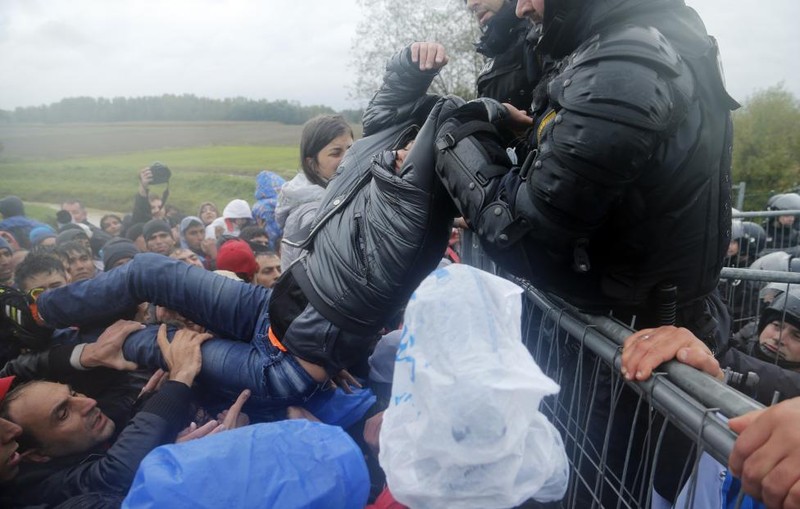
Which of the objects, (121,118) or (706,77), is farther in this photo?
(121,118)

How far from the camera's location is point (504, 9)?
2.25 meters

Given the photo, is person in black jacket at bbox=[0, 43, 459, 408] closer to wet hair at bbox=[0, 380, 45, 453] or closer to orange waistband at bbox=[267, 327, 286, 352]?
orange waistband at bbox=[267, 327, 286, 352]

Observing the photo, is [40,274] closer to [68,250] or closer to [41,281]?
[41,281]

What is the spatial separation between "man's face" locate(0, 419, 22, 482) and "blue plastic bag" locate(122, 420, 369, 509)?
0.87 meters

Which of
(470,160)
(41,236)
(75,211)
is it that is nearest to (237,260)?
(470,160)

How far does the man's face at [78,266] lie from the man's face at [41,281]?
0.73m

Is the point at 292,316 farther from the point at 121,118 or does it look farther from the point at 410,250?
the point at 121,118

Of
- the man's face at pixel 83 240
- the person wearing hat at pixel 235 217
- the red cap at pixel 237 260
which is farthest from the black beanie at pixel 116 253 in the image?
the person wearing hat at pixel 235 217

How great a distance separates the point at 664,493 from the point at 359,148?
1.68 metres

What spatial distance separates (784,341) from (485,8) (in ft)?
8.27

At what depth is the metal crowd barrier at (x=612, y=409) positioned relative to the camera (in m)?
1.02

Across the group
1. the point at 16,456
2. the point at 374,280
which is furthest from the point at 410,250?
the point at 16,456

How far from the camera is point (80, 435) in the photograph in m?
2.02

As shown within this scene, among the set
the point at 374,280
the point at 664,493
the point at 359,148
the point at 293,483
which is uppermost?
the point at 359,148
